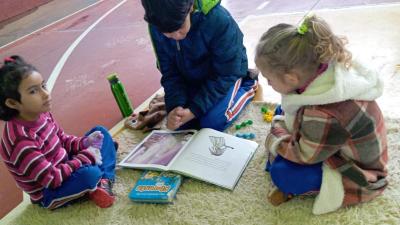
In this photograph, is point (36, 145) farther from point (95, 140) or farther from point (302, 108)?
point (302, 108)

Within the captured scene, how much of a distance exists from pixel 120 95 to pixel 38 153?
0.66 m

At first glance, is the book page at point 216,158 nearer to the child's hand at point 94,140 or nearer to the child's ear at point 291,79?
the child's hand at point 94,140

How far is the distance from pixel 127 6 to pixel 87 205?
3.16 m

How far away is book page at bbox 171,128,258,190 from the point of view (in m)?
1.31

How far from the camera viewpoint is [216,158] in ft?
4.50

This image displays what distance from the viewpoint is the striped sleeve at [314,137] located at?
0.97 metres

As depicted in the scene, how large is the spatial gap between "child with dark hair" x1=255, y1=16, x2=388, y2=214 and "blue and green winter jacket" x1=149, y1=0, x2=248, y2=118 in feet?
1.66

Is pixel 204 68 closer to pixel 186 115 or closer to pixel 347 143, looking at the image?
pixel 186 115

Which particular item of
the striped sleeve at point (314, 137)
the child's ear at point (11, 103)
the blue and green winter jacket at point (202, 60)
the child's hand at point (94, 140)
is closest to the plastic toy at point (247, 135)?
the blue and green winter jacket at point (202, 60)

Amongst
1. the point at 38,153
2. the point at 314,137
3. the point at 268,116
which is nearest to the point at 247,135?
the point at 268,116

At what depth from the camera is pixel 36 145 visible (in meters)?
1.25

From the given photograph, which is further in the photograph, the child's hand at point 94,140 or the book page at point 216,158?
the child's hand at point 94,140

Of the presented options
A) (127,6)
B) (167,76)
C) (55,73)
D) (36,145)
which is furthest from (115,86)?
(127,6)

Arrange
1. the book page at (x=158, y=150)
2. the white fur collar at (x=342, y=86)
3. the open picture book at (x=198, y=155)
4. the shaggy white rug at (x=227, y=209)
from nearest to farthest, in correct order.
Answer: the white fur collar at (x=342, y=86)
the shaggy white rug at (x=227, y=209)
the open picture book at (x=198, y=155)
the book page at (x=158, y=150)
